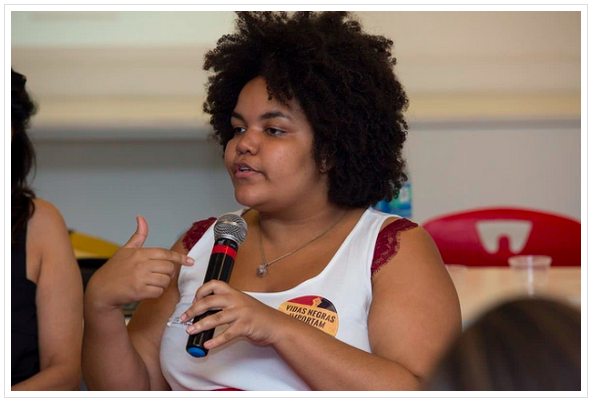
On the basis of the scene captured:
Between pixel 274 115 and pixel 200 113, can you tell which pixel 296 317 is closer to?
pixel 274 115

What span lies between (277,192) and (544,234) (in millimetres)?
1394

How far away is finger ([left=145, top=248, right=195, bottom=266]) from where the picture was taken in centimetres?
123

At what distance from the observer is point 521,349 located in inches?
16.1

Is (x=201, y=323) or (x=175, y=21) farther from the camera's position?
(x=175, y=21)

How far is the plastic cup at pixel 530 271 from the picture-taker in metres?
2.12

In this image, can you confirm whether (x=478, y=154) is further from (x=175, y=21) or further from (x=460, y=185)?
(x=175, y=21)

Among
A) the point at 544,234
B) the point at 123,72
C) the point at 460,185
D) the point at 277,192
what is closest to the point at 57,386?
the point at 277,192

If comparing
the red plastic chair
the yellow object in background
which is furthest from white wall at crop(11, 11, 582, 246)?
the red plastic chair

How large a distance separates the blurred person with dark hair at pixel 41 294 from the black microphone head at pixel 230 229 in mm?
476

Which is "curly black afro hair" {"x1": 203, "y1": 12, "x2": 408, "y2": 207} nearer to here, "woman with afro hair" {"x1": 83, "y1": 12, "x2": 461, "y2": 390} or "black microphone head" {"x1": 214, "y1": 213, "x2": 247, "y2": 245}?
"woman with afro hair" {"x1": 83, "y1": 12, "x2": 461, "y2": 390}

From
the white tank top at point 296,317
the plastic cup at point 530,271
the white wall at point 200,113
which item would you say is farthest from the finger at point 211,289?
the white wall at point 200,113

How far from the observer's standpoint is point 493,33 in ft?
11.3

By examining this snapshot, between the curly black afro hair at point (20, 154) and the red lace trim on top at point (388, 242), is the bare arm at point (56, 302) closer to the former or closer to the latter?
the curly black afro hair at point (20, 154)

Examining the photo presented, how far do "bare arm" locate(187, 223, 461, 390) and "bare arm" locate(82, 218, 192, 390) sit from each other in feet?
0.57
